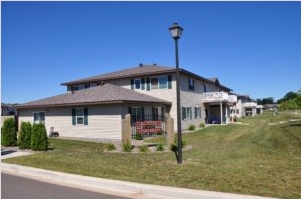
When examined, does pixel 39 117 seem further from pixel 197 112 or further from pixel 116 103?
pixel 197 112

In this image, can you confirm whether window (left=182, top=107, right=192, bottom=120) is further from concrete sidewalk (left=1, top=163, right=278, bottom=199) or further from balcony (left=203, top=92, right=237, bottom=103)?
concrete sidewalk (left=1, top=163, right=278, bottom=199)

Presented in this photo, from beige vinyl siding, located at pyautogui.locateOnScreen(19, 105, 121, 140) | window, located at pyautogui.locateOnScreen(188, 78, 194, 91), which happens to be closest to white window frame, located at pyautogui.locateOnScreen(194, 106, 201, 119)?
window, located at pyautogui.locateOnScreen(188, 78, 194, 91)

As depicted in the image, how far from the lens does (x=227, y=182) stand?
24.8 ft

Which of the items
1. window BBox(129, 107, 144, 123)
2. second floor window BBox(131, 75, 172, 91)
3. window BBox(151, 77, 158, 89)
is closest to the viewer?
window BBox(129, 107, 144, 123)

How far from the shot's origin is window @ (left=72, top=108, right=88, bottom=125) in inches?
948

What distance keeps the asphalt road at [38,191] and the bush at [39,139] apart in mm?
6190

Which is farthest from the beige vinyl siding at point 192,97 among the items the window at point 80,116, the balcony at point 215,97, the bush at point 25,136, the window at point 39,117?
the bush at point 25,136

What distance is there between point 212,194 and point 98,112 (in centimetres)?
1755

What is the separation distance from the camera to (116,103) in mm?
22016

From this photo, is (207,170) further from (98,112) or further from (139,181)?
(98,112)

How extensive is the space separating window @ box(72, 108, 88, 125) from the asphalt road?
15064mm

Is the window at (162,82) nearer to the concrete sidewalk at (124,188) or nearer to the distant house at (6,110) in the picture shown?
the concrete sidewalk at (124,188)

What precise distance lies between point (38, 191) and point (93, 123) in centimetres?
1589

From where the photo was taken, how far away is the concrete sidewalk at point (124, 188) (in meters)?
6.60
